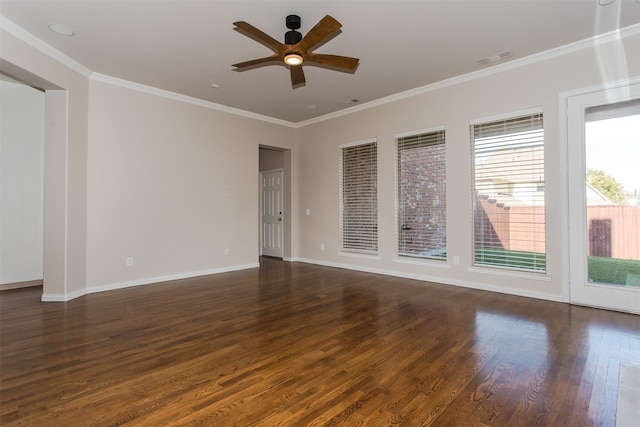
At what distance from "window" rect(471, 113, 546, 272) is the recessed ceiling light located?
5.15 m

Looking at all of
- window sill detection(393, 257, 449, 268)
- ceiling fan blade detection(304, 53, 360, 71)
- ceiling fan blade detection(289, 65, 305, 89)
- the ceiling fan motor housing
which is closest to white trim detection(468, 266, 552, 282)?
window sill detection(393, 257, 449, 268)

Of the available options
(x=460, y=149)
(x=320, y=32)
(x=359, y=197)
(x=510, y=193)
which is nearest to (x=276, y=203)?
(x=359, y=197)

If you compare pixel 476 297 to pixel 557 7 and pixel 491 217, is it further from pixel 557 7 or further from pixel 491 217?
pixel 557 7

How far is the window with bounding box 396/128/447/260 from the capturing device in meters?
4.97

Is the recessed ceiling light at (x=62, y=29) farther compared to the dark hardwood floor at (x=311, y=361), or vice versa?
the recessed ceiling light at (x=62, y=29)


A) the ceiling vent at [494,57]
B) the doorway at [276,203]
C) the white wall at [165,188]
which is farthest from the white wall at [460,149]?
the white wall at [165,188]

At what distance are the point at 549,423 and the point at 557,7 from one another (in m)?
3.55

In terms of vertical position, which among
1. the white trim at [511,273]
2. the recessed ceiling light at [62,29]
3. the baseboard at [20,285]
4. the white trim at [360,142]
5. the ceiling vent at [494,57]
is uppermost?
the ceiling vent at [494,57]

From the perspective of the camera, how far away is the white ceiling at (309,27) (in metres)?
3.03

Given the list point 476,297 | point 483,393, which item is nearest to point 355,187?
point 476,297

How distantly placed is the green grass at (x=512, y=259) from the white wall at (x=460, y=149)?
113 millimetres

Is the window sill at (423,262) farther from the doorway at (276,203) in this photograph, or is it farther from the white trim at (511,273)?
the doorway at (276,203)

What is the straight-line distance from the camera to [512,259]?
4.29m

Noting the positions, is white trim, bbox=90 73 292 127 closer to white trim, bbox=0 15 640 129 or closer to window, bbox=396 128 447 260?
white trim, bbox=0 15 640 129
